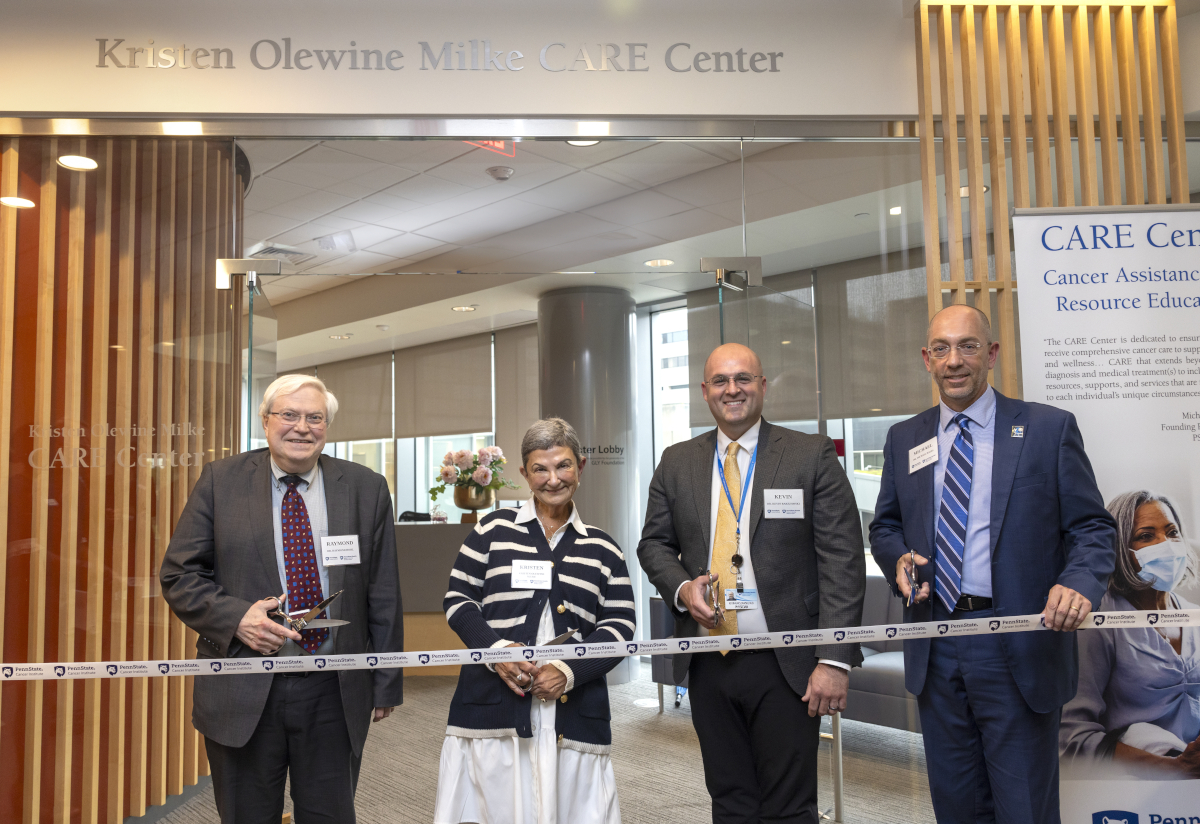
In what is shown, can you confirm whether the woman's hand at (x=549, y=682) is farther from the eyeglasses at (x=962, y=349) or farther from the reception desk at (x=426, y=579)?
the eyeglasses at (x=962, y=349)

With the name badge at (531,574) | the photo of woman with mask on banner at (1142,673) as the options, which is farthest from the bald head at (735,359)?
the photo of woman with mask on banner at (1142,673)

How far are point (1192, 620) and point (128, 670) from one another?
3540 mm

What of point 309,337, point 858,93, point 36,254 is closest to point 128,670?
point 309,337

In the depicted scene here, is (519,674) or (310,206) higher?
(310,206)

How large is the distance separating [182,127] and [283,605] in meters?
2.56

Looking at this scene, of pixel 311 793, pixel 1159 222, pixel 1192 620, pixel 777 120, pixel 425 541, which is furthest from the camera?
pixel 425 541

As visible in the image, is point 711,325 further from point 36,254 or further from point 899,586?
point 36,254

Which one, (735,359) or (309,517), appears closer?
(309,517)

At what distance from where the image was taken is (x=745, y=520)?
8.18ft

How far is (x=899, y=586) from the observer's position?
2461 millimetres

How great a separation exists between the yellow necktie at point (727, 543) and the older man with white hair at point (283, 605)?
972 millimetres

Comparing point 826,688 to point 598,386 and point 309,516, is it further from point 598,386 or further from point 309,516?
→ point 598,386

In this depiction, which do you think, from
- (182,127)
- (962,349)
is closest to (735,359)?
(962,349)

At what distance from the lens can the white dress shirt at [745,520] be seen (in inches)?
96.0
